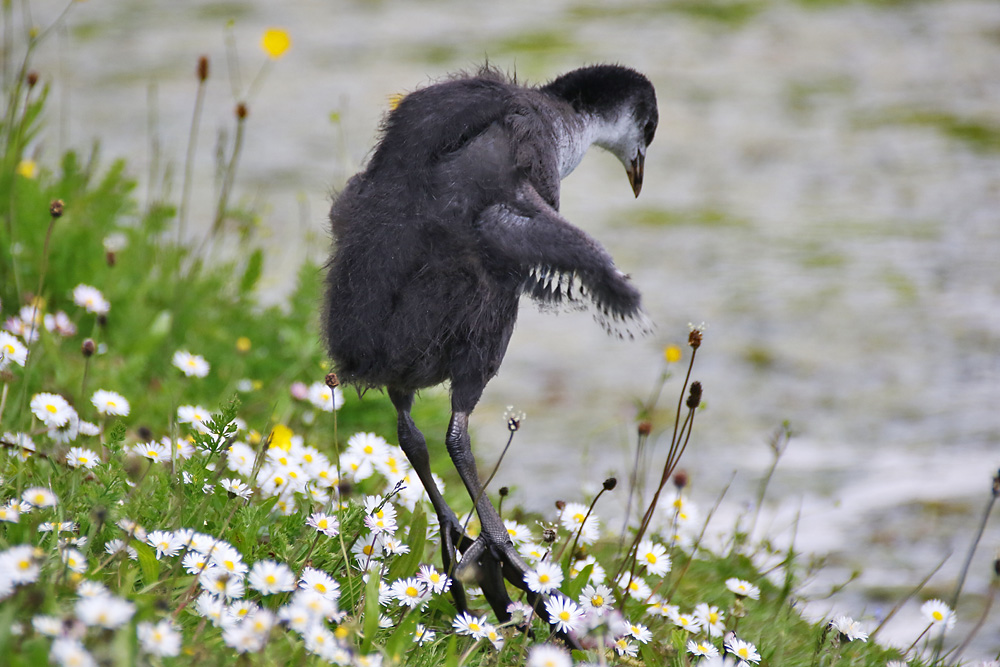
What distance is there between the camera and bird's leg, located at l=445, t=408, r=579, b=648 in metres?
2.65

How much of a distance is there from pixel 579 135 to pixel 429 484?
3.69ft

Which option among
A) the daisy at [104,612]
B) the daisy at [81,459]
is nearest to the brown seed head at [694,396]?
the daisy at [104,612]

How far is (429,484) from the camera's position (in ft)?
9.11

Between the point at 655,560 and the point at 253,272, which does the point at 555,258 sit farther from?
the point at 253,272

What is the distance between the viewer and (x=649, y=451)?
17.2 ft

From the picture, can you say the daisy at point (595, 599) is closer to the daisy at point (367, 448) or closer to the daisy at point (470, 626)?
the daisy at point (470, 626)

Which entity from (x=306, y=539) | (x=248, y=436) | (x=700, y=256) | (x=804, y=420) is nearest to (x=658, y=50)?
(x=700, y=256)

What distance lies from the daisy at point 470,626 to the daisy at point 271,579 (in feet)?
1.56

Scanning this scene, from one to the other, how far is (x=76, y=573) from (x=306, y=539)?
1.98 feet

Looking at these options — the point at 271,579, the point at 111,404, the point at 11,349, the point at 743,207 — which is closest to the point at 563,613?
the point at 271,579

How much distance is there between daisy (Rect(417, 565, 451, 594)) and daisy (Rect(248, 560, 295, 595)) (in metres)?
0.43

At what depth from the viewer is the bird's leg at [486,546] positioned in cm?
265

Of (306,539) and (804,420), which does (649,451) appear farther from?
(306,539)

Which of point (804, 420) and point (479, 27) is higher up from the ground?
point (479, 27)
